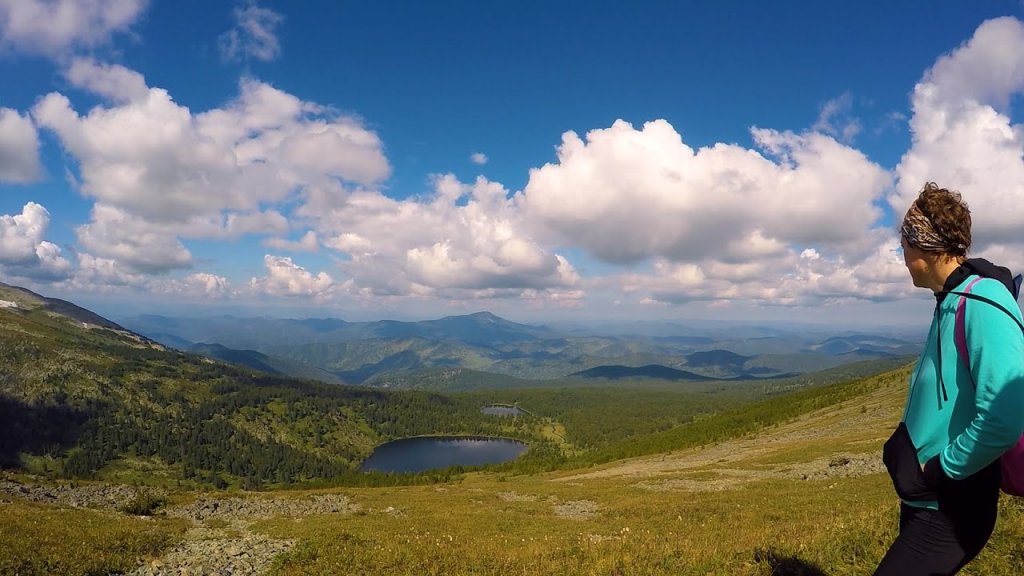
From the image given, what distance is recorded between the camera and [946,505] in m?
4.64

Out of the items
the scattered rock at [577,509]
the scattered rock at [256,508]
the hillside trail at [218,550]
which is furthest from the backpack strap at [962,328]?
the scattered rock at [256,508]

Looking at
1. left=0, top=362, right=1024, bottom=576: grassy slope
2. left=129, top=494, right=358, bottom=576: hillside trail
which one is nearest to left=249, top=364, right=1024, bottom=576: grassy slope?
left=0, top=362, right=1024, bottom=576: grassy slope

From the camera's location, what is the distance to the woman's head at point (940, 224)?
476cm

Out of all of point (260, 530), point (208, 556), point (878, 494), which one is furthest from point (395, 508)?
point (878, 494)

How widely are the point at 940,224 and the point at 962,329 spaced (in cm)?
111

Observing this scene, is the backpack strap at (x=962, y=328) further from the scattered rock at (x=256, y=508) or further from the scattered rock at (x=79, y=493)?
the scattered rock at (x=79, y=493)

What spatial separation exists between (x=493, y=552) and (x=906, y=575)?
38.2 ft

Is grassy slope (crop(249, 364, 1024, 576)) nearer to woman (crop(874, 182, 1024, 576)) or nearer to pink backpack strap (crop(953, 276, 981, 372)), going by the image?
woman (crop(874, 182, 1024, 576))

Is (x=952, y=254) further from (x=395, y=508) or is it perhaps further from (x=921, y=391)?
(x=395, y=508)

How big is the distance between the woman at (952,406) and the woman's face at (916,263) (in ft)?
0.05

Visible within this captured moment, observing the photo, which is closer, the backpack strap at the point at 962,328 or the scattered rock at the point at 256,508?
the backpack strap at the point at 962,328

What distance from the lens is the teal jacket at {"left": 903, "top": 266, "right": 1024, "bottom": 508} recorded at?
12.7 ft

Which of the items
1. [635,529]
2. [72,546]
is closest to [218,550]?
[72,546]

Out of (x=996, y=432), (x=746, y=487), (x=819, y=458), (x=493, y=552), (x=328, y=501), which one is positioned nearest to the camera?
(x=996, y=432)
